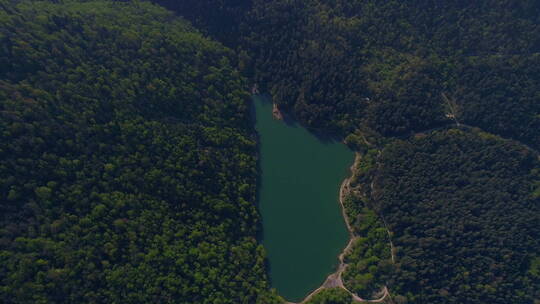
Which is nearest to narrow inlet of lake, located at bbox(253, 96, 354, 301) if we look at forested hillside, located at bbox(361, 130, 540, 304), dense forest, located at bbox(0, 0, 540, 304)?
dense forest, located at bbox(0, 0, 540, 304)

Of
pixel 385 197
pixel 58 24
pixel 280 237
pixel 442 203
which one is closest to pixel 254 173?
pixel 280 237

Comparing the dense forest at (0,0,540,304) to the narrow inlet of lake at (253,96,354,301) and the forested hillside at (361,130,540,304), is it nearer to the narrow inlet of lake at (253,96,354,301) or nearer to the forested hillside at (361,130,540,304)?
the forested hillside at (361,130,540,304)

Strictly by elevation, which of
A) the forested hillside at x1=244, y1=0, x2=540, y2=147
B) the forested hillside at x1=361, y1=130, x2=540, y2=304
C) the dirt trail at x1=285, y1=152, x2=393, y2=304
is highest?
the forested hillside at x1=244, y1=0, x2=540, y2=147

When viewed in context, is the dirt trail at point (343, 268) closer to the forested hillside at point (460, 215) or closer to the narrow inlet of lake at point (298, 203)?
the narrow inlet of lake at point (298, 203)

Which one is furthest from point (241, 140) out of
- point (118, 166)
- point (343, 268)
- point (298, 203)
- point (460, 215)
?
point (460, 215)

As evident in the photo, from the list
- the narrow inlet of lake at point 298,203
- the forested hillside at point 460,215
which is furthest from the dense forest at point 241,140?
the narrow inlet of lake at point 298,203

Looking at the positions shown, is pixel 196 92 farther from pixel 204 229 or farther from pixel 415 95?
pixel 415 95
